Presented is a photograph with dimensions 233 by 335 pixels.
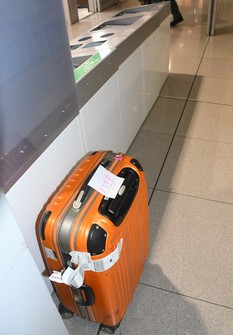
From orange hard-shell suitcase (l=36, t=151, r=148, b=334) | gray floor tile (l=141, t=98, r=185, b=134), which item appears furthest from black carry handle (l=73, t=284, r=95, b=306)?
gray floor tile (l=141, t=98, r=185, b=134)

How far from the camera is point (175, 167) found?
1950 millimetres

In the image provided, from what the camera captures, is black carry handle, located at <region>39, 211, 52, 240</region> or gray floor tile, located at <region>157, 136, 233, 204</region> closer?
black carry handle, located at <region>39, 211, 52, 240</region>

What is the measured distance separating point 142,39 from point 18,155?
56.7 inches

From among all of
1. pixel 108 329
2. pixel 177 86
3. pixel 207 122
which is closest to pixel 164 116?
pixel 207 122

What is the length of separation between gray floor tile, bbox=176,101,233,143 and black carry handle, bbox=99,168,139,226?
1336 mm

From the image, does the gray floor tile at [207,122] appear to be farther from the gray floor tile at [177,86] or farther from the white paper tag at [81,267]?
the white paper tag at [81,267]

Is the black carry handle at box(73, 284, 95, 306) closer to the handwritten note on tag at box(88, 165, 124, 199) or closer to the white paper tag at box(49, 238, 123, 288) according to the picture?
the white paper tag at box(49, 238, 123, 288)

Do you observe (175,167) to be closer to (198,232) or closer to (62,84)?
(198,232)

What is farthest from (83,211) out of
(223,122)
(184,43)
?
(184,43)

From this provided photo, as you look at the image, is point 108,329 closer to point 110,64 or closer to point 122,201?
point 122,201

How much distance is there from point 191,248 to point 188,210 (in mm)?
256

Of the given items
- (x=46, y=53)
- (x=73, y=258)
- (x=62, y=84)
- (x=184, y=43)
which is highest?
(x=46, y=53)

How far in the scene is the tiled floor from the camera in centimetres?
121

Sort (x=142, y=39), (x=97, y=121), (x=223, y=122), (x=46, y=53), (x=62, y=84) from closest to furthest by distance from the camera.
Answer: (x=46, y=53) < (x=62, y=84) < (x=97, y=121) < (x=142, y=39) < (x=223, y=122)
